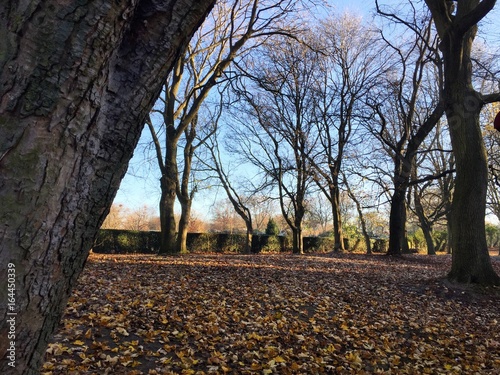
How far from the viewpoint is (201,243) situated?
69.2ft

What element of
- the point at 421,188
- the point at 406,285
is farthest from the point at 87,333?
the point at 421,188

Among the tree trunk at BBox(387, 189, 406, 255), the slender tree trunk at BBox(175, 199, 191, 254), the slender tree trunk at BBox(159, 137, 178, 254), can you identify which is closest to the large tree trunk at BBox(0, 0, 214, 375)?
the slender tree trunk at BBox(159, 137, 178, 254)

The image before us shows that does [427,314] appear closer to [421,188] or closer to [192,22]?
[192,22]

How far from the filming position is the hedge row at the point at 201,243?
18.5 m

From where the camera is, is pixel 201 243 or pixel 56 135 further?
pixel 201 243

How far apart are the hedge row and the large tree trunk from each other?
58.0 ft

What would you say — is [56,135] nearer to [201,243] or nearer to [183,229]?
[183,229]

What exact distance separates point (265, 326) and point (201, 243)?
1643cm

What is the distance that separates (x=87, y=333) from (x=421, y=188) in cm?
2313

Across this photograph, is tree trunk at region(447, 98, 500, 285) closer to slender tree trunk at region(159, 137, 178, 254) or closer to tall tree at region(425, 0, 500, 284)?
tall tree at region(425, 0, 500, 284)

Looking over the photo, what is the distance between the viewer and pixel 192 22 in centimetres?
147

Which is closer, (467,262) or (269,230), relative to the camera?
(467,262)

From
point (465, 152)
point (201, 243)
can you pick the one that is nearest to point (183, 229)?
point (201, 243)

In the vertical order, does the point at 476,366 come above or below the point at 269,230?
below
